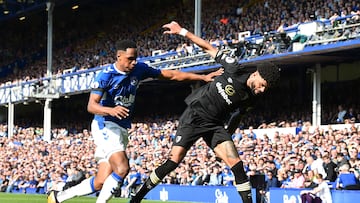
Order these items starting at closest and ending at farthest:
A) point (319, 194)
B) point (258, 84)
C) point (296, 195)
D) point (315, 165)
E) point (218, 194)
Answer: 1. point (258, 84)
2. point (319, 194)
3. point (296, 195)
4. point (315, 165)
5. point (218, 194)

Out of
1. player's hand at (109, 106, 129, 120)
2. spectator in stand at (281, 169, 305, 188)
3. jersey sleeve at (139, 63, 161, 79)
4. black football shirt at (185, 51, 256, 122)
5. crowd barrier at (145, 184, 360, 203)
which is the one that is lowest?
crowd barrier at (145, 184, 360, 203)

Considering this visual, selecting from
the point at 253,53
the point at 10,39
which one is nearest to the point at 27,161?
the point at 253,53

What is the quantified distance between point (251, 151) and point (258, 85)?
14.6 meters

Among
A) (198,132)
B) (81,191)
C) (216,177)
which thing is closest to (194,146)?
(216,177)

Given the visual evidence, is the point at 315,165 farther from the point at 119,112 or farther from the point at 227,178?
the point at 119,112

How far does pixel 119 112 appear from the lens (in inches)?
407

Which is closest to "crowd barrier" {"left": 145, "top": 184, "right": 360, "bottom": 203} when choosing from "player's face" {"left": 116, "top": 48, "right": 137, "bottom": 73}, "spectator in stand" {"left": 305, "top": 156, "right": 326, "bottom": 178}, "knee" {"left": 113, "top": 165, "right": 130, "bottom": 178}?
"spectator in stand" {"left": 305, "top": 156, "right": 326, "bottom": 178}

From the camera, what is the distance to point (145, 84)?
37969mm

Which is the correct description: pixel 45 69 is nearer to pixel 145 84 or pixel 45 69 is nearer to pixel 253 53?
pixel 145 84

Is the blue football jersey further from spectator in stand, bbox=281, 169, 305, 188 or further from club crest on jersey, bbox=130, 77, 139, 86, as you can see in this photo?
spectator in stand, bbox=281, 169, 305, 188

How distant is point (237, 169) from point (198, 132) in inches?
28.0

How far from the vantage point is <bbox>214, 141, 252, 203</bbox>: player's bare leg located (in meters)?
11.3

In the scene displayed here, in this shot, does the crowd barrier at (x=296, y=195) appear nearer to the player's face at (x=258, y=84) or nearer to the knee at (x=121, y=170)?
the player's face at (x=258, y=84)

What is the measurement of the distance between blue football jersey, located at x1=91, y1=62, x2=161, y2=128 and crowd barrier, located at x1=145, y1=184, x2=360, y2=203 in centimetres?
715
